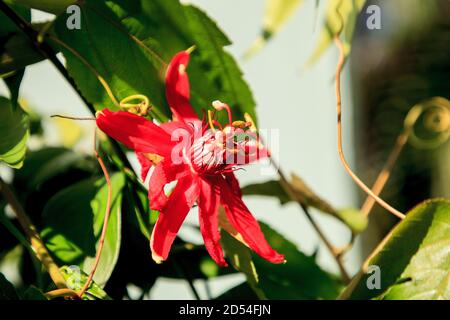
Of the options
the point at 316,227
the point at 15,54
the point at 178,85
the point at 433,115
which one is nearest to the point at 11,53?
the point at 15,54

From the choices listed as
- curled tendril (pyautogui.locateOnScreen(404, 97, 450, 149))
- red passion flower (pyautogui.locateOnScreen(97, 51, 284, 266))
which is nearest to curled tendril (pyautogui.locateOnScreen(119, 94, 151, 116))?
red passion flower (pyautogui.locateOnScreen(97, 51, 284, 266))

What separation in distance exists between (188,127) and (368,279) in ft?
0.42

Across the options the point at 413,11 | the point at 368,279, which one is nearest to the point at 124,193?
the point at 368,279

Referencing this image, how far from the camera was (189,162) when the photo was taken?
0.38 metres

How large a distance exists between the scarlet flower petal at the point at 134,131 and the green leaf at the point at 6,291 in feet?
0.35

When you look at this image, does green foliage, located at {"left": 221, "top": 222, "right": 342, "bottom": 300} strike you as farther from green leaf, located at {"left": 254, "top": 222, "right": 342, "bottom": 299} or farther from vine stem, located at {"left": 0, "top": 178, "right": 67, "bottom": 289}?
vine stem, located at {"left": 0, "top": 178, "right": 67, "bottom": 289}

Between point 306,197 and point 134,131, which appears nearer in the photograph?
point 134,131

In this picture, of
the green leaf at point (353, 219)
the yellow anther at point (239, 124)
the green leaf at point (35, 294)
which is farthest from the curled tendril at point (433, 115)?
the green leaf at point (35, 294)

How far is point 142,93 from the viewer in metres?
0.41

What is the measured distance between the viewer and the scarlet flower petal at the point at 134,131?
357mm

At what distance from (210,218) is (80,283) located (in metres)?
0.08

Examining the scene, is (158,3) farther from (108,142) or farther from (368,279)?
(368,279)

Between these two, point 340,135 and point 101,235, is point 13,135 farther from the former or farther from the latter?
point 340,135

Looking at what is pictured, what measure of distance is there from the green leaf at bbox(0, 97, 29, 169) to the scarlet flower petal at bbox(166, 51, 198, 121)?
0.28 feet
